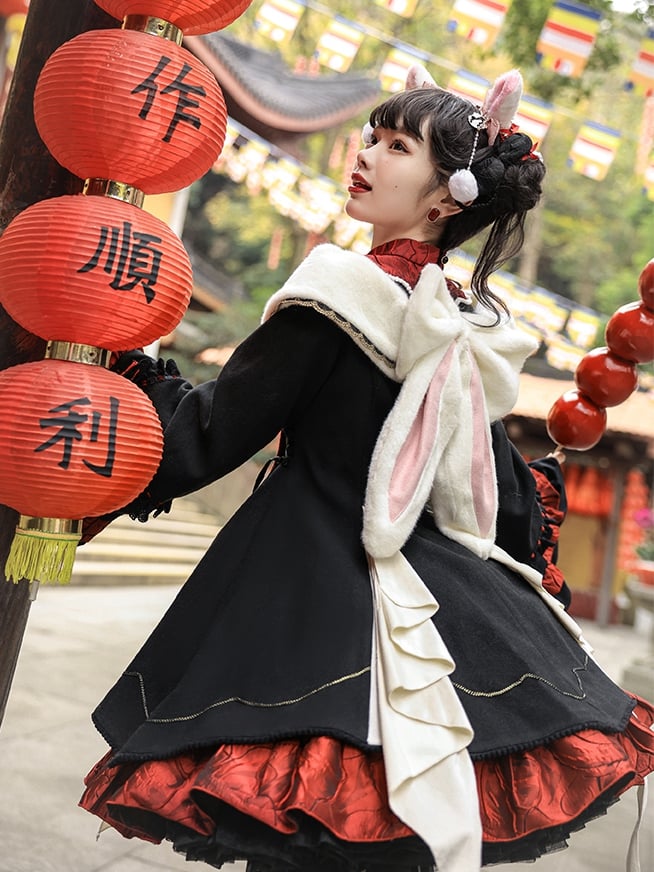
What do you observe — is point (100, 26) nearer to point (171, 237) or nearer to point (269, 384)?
point (171, 237)

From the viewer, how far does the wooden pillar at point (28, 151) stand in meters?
1.92

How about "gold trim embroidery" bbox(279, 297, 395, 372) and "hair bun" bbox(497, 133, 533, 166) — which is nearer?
"gold trim embroidery" bbox(279, 297, 395, 372)

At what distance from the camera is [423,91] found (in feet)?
5.96

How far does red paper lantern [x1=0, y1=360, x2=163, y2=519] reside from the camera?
1.49 m

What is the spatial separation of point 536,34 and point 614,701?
25.0 feet

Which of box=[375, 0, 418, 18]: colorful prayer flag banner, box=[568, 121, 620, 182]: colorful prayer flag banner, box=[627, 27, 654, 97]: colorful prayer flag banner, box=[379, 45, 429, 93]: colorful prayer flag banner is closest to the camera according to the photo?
box=[627, 27, 654, 97]: colorful prayer flag banner

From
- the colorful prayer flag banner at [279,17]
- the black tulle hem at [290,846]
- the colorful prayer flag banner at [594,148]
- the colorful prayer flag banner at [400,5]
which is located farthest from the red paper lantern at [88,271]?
the colorful prayer flag banner at [594,148]

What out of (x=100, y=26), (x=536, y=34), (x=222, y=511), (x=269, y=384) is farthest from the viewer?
(x=222, y=511)

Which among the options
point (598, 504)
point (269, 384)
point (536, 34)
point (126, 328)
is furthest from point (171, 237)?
point (598, 504)

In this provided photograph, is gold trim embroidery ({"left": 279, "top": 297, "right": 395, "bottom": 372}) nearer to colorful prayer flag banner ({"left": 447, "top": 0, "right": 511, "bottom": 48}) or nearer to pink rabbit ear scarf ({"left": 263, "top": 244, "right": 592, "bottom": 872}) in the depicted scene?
pink rabbit ear scarf ({"left": 263, "top": 244, "right": 592, "bottom": 872})

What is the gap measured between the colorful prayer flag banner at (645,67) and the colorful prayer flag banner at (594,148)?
5.93ft

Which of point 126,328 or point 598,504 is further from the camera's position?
point 598,504

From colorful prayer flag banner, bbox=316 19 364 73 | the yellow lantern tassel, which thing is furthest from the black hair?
colorful prayer flag banner, bbox=316 19 364 73

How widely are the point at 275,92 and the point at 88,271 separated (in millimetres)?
11799
